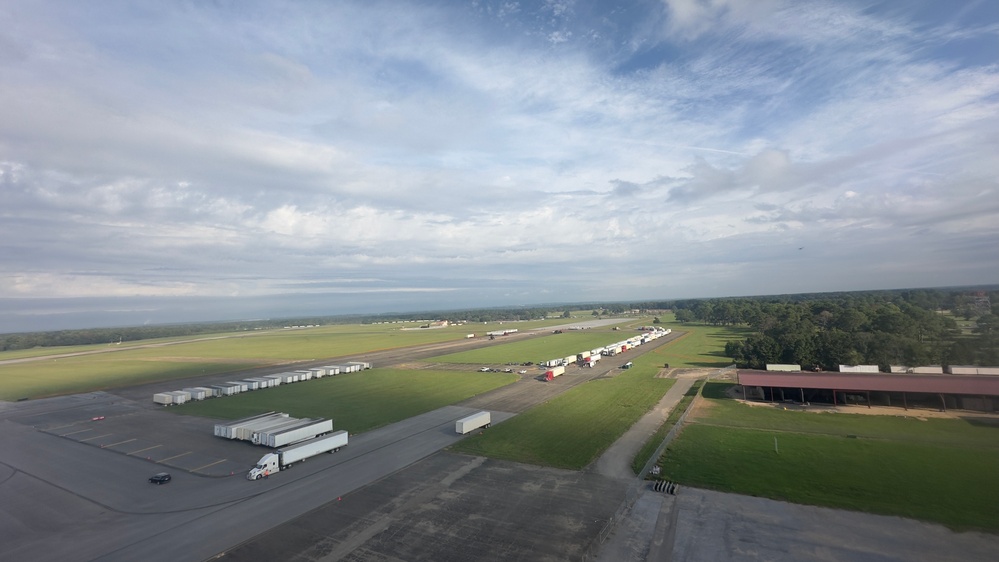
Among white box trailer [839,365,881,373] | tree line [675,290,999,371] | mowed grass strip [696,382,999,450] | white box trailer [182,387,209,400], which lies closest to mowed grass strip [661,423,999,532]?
mowed grass strip [696,382,999,450]

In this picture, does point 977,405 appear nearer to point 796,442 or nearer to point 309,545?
point 796,442

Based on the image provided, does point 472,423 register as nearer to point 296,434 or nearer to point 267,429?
point 296,434

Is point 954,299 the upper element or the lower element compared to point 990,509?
upper

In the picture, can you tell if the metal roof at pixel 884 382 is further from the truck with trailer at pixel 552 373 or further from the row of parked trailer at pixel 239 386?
the row of parked trailer at pixel 239 386

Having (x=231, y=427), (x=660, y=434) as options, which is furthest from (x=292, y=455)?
(x=660, y=434)

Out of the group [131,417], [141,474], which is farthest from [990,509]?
[131,417]

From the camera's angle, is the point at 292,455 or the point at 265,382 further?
the point at 265,382
